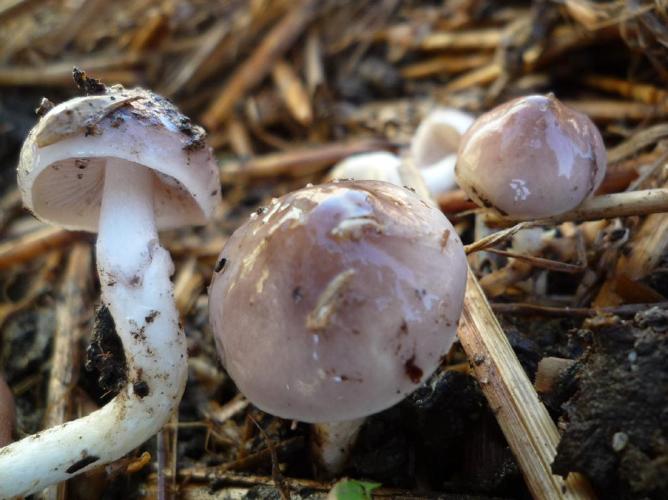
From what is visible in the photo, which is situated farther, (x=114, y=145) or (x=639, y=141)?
(x=639, y=141)

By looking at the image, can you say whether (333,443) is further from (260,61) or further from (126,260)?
(260,61)

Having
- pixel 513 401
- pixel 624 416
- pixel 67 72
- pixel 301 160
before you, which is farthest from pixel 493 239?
pixel 67 72

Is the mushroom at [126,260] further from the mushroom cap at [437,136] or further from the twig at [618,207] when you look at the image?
the mushroom cap at [437,136]

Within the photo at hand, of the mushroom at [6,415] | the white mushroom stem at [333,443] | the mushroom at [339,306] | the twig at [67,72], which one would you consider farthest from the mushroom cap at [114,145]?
the twig at [67,72]

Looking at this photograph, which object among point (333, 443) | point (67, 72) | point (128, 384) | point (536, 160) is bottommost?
point (333, 443)

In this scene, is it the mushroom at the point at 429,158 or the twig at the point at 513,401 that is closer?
the twig at the point at 513,401

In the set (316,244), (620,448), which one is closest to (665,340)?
(620,448)

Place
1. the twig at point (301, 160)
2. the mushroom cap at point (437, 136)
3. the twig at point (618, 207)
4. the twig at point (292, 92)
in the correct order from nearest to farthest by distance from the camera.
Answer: the twig at point (618, 207), the mushroom cap at point (437, 136), the twig at point (301, 160), the twig at point (292, 92)

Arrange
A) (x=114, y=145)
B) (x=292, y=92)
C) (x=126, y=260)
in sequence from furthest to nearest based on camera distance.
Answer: (x=292, y=92), (x=126, y=260), (x=114, y=145)

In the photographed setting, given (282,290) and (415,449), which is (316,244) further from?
(415,449)
